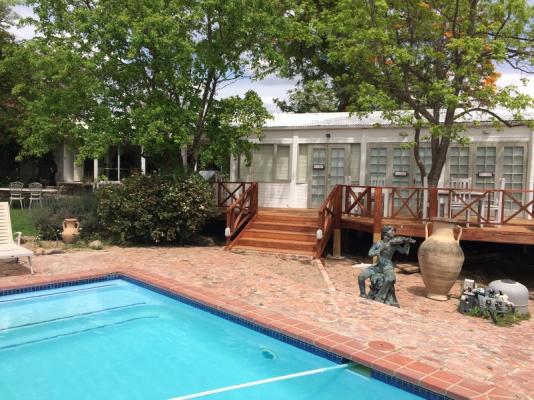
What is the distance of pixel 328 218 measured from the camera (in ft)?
38.4

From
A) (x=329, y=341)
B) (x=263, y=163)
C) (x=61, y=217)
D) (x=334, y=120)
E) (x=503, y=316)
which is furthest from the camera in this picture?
(x=263, y=163)

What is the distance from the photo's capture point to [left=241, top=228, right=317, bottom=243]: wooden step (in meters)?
11.7

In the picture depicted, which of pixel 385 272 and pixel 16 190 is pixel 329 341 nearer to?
pixel 385 272

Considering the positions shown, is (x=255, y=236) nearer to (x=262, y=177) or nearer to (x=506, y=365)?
(x=262, y=177)

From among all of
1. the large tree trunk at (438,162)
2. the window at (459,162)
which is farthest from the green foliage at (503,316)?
the window at (459,162)

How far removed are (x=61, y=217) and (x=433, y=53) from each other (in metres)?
10.1

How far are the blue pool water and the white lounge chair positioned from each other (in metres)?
1.06

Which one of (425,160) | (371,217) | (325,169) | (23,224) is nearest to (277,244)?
(371,217)

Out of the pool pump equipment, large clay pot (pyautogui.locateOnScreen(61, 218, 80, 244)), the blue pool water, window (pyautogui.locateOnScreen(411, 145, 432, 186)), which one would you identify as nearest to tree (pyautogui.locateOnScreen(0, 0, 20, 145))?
large clay pot (pyautogui.locateOnScreen(61, 218, 80, 244))

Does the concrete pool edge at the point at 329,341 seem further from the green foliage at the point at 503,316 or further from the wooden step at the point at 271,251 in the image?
the wooden step at the point at 271,251

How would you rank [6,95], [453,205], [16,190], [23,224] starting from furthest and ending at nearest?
[6,95] → [16,190] → [23,224] → [453,205]

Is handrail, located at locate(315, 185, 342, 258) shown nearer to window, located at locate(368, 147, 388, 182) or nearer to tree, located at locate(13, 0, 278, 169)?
window, located at locate(368, 147, 388, 182)

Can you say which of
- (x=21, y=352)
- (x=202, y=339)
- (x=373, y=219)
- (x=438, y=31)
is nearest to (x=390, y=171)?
(x=373, y=219)

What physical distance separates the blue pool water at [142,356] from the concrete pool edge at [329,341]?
0.15m
